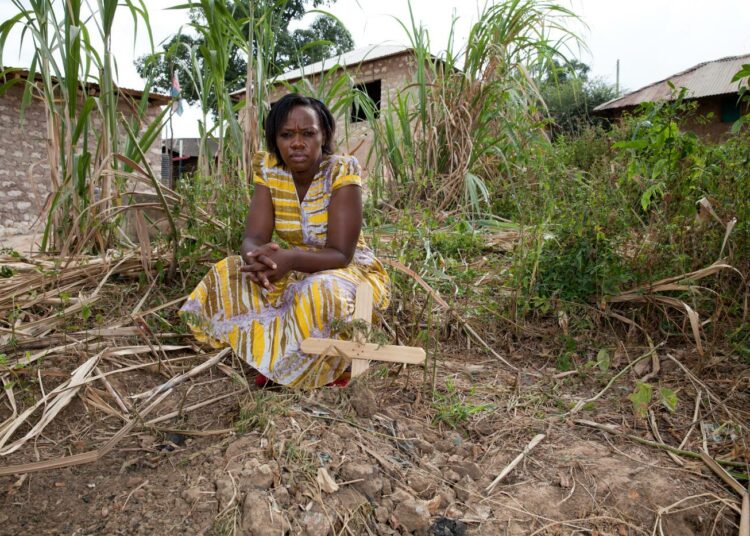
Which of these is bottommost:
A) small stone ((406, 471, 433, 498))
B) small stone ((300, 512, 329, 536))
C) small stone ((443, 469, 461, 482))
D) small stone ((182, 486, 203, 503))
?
small stone ((443, 469, 461, 482))

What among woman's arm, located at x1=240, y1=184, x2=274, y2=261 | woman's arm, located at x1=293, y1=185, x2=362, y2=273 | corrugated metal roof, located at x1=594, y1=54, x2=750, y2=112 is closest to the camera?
woman's arm, located at x1=293, y1=185, x2=362, y2=273

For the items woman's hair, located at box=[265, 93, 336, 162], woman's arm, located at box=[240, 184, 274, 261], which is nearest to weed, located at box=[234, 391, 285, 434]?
woman's arm, located at box=[240, 184, 274, 261]

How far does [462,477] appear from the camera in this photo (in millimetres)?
1320

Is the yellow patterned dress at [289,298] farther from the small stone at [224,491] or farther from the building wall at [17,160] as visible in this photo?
the building wall at [17,160]

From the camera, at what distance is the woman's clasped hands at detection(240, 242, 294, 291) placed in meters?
1.62

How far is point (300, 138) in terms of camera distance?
181 cm

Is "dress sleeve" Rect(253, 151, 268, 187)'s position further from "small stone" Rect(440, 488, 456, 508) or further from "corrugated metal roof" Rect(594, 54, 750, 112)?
"corrugated metal roof" Rect(594, 54, 750, 112)

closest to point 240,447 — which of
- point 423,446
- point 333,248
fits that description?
point 423,446

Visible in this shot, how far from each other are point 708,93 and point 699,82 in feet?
3.70

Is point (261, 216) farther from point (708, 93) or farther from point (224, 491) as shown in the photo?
point (708, 93)

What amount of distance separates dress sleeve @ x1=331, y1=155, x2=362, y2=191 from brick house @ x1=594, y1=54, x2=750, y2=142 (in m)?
7.63

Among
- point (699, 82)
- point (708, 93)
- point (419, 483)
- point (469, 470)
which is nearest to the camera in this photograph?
point (419, 483)

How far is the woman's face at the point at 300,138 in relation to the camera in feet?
5.90

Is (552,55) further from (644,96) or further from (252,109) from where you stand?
(644,96)
